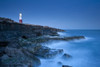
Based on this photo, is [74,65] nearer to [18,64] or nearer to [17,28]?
[18,64]

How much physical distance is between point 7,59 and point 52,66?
2207mm

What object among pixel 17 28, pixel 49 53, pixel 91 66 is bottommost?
pixel 91 66

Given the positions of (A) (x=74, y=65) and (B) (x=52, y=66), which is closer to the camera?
(B) (x=52, y=66)

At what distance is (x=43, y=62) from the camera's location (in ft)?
15.6

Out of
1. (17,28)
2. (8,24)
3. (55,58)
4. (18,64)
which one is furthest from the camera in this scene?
(17,28)

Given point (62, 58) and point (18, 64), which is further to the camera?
point (62, 58)

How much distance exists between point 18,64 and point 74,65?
3.05 metres

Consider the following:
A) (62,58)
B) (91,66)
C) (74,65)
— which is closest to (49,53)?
(62,58)

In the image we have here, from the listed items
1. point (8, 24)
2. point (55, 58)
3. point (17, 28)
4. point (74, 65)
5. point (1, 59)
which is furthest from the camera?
point (17, 28)

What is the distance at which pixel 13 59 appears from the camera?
3539mm

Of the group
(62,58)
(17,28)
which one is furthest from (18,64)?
(17,28)

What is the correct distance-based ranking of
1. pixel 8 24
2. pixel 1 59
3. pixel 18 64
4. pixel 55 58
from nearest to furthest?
1. pixel 18 64
2. pixel 1 59
3. pixel 55 58
4. pixel 8 24

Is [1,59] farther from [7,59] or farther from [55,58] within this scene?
[55,58]

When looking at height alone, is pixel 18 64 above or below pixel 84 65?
above
